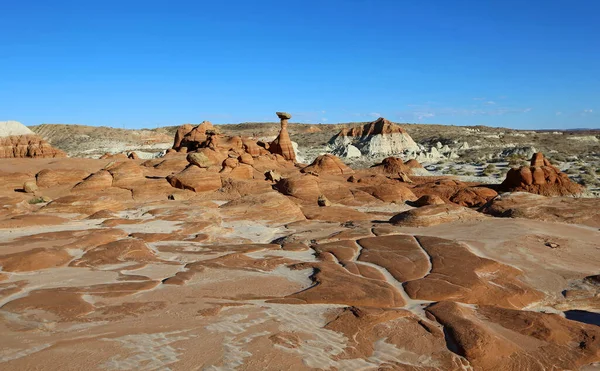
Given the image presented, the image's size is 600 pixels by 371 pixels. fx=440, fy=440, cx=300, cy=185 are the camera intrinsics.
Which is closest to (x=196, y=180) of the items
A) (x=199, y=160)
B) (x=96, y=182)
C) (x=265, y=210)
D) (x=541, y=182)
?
(x=199, y=160)

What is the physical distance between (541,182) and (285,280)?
70.6ft

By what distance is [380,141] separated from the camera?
2645 inches

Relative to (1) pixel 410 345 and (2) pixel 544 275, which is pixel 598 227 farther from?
(1) pixel 410 345

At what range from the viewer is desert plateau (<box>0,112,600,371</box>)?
20.8 feet

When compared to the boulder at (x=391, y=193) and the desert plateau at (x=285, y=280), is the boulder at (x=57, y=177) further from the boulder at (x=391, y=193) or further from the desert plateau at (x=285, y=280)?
the boulder at (x=391, y=193)

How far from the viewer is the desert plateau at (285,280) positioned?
6340mm

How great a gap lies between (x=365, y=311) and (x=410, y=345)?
1.10 meters

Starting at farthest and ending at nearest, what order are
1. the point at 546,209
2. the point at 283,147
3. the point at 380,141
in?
the point at 380,141, the point at 283,147, the point at 546,209

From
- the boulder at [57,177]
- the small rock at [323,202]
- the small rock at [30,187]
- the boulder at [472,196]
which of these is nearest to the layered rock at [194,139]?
the boulder at [57,177]

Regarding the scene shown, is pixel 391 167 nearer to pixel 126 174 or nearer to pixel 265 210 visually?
pixel 265 210

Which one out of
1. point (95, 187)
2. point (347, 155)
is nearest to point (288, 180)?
point (95, 187)

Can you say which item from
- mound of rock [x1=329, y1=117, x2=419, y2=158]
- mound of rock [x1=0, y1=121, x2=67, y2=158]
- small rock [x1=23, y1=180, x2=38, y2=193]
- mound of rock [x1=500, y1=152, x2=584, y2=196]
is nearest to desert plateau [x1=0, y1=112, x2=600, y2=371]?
small rock [x1=23, y1=180, x2=38, y2=193]

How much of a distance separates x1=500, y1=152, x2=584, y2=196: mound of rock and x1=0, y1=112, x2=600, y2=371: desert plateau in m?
7.41

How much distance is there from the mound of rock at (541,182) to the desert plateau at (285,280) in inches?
292
